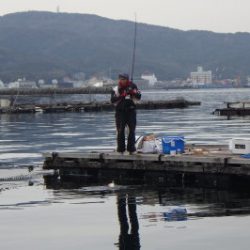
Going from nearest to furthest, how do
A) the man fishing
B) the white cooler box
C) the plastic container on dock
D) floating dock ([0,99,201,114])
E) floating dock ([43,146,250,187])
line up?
Answer: floating dock ([43,146,250,187]), the man fishing, the white cooler box, the plastic container on dock, floating dock ([0,99,201,114])

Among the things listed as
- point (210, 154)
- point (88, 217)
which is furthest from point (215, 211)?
point (210, 154)

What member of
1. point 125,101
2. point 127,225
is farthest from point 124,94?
point 127,225

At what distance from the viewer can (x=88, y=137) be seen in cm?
4572

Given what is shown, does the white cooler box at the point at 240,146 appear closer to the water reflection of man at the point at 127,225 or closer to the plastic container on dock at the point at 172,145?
the plastic container on dock at the point at 172,145

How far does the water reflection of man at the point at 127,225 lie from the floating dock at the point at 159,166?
273 cm

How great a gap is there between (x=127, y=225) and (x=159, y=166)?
21.6 feet

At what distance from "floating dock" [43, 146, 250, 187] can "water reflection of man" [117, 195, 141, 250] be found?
273cm

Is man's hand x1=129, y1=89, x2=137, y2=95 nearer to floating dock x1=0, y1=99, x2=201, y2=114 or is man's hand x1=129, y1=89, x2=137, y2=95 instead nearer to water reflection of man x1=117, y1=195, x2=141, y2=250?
water reflection of man x1=117, y1=195, x2=141, y2=250

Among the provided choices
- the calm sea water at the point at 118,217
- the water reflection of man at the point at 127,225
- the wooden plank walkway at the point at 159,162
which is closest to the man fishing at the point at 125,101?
the wooden plank walkway at the point at 159,162

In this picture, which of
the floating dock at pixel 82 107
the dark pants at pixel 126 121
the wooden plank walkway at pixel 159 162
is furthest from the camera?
the floating dock at pixel 82 107

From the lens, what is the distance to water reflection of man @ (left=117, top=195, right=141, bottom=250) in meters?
14.8

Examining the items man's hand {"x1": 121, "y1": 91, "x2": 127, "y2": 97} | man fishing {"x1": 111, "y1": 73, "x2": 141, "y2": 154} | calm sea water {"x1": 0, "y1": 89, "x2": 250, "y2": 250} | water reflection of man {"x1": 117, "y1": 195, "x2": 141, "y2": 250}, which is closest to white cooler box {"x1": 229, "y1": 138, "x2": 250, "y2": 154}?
calm sea water {"x1": 0, "y1": 89, "x2": 250, "y2": 250}

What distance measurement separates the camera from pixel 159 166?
23.2 metres

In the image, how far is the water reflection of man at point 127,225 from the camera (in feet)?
48.7
